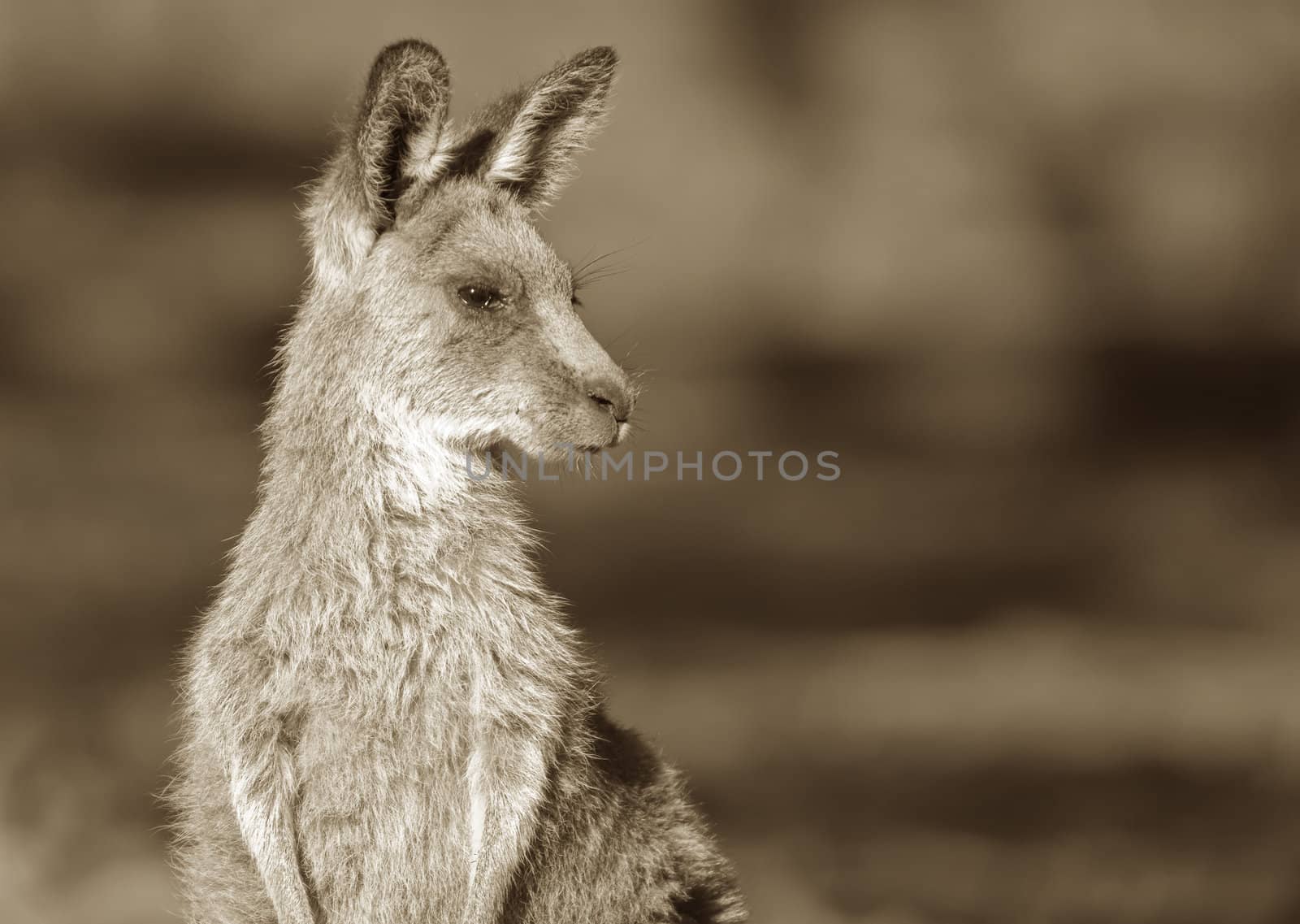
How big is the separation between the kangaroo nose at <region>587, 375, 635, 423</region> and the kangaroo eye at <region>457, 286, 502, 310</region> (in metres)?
0.48

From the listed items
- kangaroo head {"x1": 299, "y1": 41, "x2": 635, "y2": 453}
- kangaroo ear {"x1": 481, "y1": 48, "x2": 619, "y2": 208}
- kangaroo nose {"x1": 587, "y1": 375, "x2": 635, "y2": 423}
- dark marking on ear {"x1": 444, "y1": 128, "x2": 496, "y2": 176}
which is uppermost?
kangaroo ear {"x1": 481, "y1": 48, "x2": 619, "y2": 208}

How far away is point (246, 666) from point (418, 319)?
4.63 ft

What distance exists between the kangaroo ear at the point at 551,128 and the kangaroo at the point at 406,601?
95 millimetres

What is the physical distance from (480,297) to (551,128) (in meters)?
0.95

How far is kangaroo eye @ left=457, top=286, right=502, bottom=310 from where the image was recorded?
589 centimetres

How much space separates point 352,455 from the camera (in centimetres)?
581

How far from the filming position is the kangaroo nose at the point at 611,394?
5883 millimetres

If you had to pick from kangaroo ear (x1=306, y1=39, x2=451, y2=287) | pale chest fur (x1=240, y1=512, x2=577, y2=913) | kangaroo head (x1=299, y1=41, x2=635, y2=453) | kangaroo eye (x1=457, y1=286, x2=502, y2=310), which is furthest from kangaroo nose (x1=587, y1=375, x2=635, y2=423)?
kangaroo ear (x1=306, y1=39, x2=451, y2=287)

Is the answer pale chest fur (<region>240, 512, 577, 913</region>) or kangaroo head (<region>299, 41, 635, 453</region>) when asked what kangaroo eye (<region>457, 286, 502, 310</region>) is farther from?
pale chest fur (<region>240, 512, 577, 913</region>)

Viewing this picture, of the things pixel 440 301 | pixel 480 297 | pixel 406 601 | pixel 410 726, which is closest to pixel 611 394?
pixel 480 297

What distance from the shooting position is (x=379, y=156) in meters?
5.77

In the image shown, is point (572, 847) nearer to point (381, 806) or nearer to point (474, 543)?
point (381, 806)

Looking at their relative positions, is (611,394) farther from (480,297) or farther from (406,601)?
(406,601)

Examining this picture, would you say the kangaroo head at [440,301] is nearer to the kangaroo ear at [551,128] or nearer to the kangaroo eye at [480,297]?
the kangaroo eye at [480,297]
